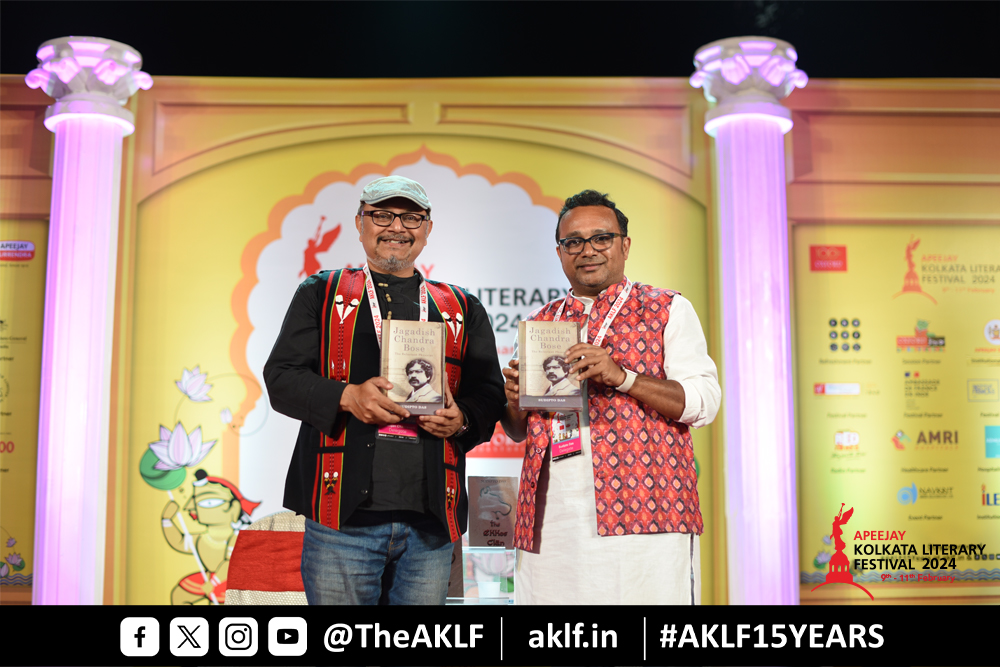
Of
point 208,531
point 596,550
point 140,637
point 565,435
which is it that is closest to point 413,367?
point 565,435

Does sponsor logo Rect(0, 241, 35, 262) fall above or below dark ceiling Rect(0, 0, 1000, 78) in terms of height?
below

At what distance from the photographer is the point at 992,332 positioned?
4199 mm

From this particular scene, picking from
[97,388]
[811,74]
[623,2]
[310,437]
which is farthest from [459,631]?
[811,74]

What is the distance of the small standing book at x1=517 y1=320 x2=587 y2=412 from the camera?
2.18 metres

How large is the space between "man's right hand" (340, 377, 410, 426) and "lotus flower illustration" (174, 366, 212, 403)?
2.24 m

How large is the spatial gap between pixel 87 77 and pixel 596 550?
11.6 ft

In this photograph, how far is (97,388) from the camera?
3.78m

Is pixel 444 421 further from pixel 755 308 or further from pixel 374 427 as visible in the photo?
pixel 755 308

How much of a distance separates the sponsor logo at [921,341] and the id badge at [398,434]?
3171 millimetres

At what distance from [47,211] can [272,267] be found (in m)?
1.25

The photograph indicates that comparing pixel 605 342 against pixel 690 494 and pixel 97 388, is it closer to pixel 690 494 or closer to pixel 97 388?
pixel 690 494

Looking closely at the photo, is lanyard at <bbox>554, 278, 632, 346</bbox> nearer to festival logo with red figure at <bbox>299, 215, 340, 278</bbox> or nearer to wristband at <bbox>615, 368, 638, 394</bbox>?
wristband at <bbox>615, 368, 638, 394</bbox>

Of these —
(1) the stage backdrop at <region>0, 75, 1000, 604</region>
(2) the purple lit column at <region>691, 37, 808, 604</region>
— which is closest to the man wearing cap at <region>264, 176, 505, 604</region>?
(1) the stage backdrop at <region>0, 75, 1000, 604</region>

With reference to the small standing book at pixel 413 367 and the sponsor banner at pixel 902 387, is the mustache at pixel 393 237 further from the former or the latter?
the sponsor banner at pixel 902 387
